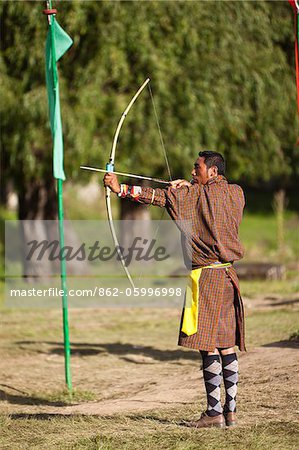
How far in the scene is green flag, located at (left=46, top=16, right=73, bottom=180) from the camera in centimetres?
805

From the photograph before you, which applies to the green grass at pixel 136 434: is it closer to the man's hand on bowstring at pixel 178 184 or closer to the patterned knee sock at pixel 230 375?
the patterned knee sock at pixel 230 375

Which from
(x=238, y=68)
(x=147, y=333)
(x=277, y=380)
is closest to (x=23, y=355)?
(x=147, y=333)

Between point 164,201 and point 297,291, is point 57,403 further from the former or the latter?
point 297,291

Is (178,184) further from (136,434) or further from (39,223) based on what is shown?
(39,223)

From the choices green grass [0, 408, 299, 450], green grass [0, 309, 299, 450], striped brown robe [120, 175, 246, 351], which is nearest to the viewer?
green grass [0, 408, 299, 450]

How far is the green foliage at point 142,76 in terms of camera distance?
13.7 m

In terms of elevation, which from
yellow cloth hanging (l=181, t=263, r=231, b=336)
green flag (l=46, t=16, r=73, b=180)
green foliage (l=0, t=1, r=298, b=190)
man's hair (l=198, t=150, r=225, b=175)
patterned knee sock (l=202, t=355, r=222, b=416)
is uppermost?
green foliage (l=0, t=1, r=298, b=190)

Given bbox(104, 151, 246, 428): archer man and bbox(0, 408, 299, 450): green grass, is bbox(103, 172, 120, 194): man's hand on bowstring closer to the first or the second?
bbox(104, 151, 246, 428): archer man

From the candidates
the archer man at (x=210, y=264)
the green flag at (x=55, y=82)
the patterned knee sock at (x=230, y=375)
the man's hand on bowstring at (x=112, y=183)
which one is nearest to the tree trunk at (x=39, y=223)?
the green flag at (x=55, y=82)

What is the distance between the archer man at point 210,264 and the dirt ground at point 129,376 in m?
0.42

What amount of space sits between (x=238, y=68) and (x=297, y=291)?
3723mm

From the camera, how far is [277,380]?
7.12m

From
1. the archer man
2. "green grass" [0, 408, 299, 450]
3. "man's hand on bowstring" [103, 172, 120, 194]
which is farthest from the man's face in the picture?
"green grass" [0, 408, 299, 450]

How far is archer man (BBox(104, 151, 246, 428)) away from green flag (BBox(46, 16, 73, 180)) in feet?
7.19
